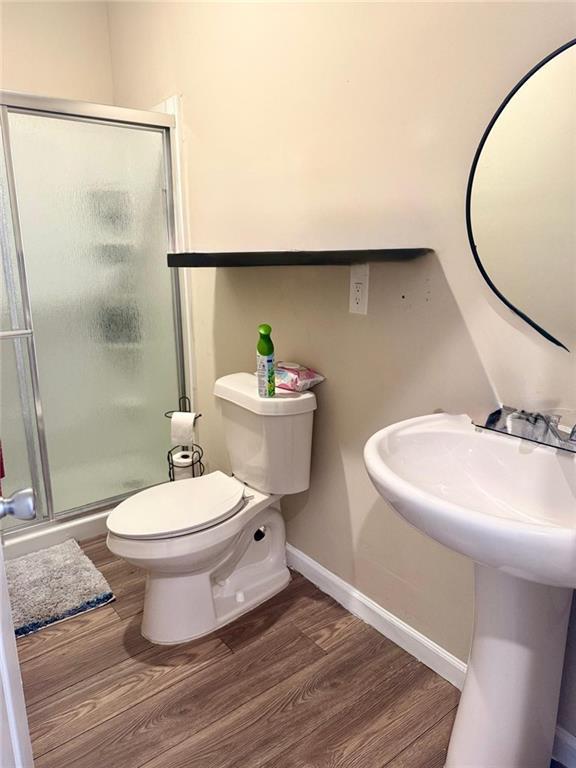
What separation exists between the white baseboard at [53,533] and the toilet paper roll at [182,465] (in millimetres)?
452

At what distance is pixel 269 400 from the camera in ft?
5.71

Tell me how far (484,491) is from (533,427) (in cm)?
18

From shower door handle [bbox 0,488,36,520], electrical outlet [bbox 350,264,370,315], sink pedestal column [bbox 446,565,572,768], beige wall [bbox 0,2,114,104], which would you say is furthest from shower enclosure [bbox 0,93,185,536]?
sink pedestal column [bbox 446,565,572,768]

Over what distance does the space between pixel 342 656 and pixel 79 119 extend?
7.07 feet

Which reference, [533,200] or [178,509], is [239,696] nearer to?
[178,509]

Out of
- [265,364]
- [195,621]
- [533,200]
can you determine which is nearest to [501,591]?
[533,200]

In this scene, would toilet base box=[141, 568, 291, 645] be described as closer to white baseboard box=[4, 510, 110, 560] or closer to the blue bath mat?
the blue bath mat

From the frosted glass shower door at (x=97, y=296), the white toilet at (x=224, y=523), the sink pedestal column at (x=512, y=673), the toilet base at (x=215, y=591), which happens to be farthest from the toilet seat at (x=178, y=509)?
the sink pedestal column at (x=512, y=673)

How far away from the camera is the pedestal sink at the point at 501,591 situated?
3.58ft

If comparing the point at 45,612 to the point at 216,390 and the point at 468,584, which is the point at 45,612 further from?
the point at 468,584

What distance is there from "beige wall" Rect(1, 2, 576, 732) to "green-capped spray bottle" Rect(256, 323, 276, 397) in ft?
0.57

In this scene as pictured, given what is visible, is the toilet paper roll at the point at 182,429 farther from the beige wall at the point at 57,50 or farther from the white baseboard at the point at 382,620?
the beige wall at the point at 57,50

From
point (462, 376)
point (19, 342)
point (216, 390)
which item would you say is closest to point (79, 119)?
point (19, 342)

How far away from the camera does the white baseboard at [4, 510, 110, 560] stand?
7.23ft
